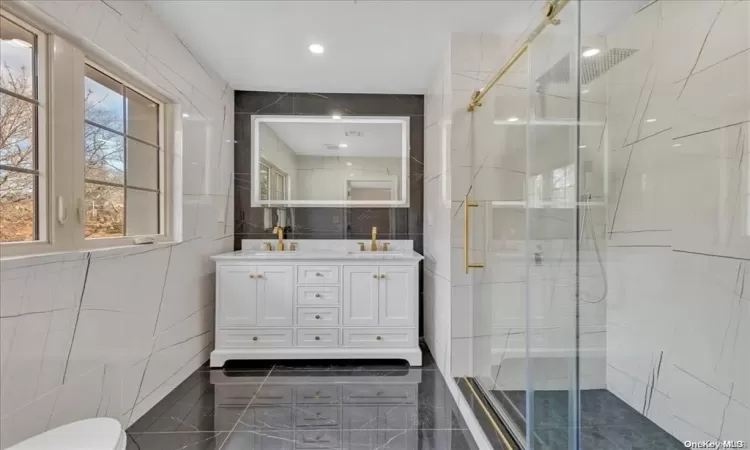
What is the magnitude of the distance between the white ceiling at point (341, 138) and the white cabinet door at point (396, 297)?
1.17 m

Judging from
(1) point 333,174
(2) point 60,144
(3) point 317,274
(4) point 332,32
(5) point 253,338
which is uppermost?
(4) point 332,32

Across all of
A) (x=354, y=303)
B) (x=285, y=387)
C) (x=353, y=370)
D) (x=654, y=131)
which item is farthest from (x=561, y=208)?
(x=285, y=387)

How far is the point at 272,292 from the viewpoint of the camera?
2658 millimetres

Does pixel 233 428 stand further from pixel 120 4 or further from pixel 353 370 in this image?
pixel 120 4

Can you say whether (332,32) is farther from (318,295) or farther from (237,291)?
(237,291)

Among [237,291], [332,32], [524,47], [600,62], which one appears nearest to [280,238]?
[237,291]

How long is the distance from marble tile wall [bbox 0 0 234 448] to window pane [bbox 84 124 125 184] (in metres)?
0.38

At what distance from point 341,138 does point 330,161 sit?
0.78ft

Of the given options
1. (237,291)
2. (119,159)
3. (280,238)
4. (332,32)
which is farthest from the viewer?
(280,238)

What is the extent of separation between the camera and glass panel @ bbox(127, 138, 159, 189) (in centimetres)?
204

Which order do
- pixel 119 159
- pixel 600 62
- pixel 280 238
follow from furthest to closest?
pixel 280 238 < pixel 600 62 < pixel 119 159

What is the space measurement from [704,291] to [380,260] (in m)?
1.84

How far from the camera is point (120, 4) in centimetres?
175

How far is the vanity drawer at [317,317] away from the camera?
8.78 ft
